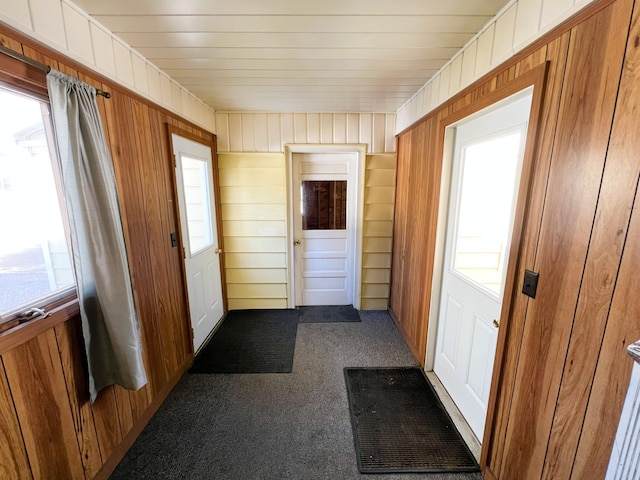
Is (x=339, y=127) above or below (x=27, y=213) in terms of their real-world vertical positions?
above

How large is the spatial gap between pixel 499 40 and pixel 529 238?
96cm

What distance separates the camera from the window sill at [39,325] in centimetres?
93

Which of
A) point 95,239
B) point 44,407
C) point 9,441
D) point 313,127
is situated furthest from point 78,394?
point 313,127

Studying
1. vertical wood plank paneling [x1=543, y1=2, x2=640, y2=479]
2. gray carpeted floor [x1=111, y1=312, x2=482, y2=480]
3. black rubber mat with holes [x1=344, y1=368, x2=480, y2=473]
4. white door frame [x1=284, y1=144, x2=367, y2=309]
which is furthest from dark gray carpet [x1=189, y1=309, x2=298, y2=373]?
vertical wood plank paneling [x1=543, y1=2, x2=640, y2=479]

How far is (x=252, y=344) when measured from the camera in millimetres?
2580

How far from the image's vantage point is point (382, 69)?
5.95 feet

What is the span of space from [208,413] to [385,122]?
10.1ft

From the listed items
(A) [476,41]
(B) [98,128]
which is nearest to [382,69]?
(A) [476,41]

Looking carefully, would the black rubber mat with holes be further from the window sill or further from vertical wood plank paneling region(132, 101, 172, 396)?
the window sill

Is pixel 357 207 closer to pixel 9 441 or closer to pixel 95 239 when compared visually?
pixel 95 239

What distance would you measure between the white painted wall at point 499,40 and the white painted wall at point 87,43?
1950 mm

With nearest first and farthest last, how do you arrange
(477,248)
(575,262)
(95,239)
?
(575,262)
(95,239)
(477,248)

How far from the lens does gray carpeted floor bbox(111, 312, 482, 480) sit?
1.43 meters

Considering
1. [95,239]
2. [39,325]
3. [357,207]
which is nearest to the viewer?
[39,325]
